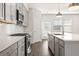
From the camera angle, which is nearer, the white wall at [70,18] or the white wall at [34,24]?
the white wall at [34,24]

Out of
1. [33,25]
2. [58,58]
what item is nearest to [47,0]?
[58,58]

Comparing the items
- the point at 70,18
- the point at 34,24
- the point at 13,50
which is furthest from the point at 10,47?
the point at 70,18

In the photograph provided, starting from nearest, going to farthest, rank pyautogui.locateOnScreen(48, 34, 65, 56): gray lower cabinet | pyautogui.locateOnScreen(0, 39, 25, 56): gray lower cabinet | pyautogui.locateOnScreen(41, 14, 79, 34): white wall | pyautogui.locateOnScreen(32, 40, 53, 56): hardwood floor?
pyautogui.locateOnScreen(0, 39, 25, 56): gray lower cabinet
pyautogui.locateOnScreen(48, 34, 65, 56): gray lower cabinet
pyautogui.locateOnScreen(32, 40, 53, 56): hardwood floor
pyautogui.locateOnScreen(41, 14, 79, 34): white wall

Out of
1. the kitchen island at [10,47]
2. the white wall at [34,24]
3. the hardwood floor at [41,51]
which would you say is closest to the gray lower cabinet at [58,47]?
the hardwood floor at [41,51]

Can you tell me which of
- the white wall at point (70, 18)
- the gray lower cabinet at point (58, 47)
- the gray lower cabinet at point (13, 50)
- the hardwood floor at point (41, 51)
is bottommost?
the hardwood floor at point (41, 51)

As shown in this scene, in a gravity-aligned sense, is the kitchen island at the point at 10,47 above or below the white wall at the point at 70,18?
below

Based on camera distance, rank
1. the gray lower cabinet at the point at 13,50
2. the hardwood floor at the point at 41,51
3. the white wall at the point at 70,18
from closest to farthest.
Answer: the gray lower cabinet at the point at 13,50
the hardwood floor at the point at 41,51
the white wall at the point at 70,18

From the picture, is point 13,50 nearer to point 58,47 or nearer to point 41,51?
point 58,47

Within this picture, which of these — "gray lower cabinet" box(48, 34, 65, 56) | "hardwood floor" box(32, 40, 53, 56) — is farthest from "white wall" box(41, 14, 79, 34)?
"gray lower cabinet" box(48, 34, 65, 56)

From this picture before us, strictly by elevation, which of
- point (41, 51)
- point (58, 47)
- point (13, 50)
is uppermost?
point (13, 50)

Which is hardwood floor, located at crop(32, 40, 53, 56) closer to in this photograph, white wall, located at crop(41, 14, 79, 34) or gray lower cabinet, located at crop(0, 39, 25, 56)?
gray lower cabinet, located at crop(0, 39, 25, 56)

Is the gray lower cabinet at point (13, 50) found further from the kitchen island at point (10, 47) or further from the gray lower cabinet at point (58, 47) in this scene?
the gray lower cabinet at point (58, 47)

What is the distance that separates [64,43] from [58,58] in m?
1.67

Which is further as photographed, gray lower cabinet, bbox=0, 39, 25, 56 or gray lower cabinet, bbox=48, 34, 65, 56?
gray lower cabinet, bbox=48, 34, 65, 56
